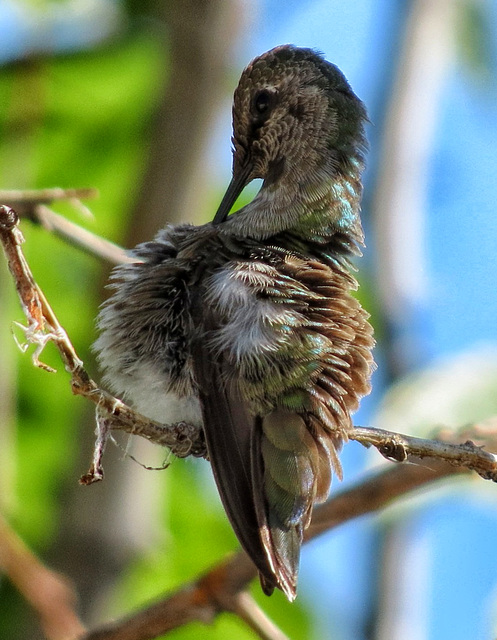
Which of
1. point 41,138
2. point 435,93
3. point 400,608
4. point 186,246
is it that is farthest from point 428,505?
point 435,93

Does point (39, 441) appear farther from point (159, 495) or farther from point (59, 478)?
point (159, 495)

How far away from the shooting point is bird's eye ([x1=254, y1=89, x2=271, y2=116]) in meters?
3.72

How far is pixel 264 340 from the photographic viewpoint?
2650mm

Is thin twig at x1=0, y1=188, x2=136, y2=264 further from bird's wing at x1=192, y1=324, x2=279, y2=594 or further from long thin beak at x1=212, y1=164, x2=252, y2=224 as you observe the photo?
bird's wing at x1=192, y1=324, x2=279, y2=594

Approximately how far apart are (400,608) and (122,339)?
95.3 inches

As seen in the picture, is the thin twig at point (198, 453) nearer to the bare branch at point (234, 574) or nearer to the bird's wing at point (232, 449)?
the bare branch at point (234, 574)

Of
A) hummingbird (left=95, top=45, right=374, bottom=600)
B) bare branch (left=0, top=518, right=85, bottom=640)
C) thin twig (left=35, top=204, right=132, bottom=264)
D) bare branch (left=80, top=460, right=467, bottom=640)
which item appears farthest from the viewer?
thin twig (left=35, top=204, right=132, bottom=264)

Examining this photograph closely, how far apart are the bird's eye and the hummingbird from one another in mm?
240

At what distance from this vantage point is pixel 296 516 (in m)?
2.58

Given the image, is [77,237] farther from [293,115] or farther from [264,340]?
[264,340]

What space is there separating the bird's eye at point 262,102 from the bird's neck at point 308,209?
13.9 inches

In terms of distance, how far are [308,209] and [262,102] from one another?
0.65 metres

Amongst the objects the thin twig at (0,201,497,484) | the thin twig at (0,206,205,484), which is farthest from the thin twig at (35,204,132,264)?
the thin twig at (0,206,205,484)

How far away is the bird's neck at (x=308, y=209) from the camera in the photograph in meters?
3.19
